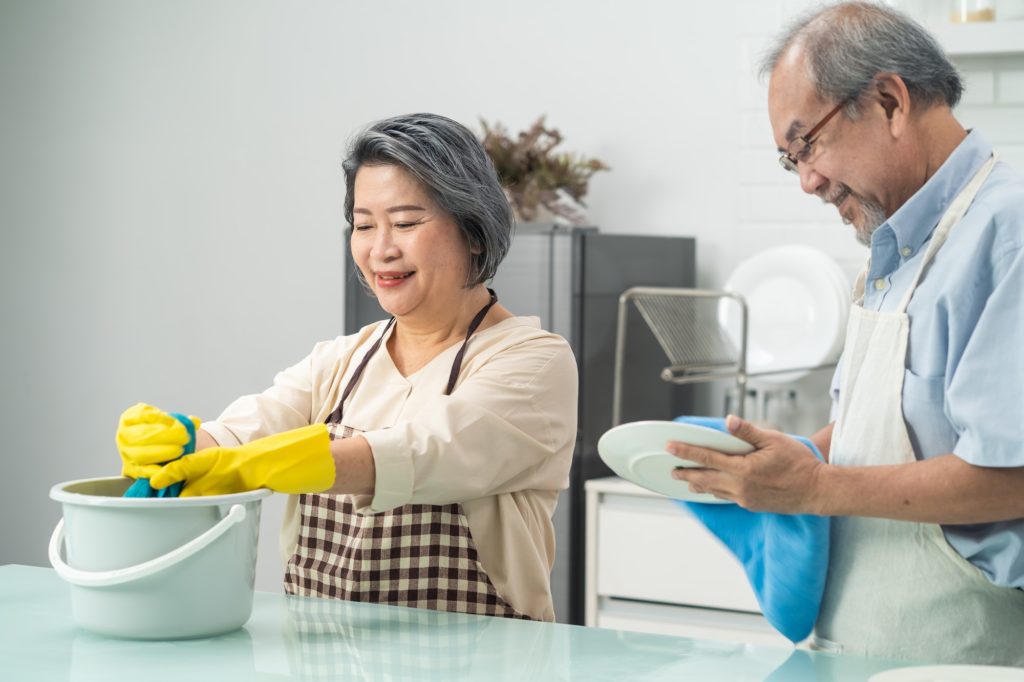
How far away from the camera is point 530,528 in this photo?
158 centimetres

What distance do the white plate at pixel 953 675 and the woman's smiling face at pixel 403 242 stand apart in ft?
2.48

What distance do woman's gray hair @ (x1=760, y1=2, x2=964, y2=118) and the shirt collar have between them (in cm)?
7

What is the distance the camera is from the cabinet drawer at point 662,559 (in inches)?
116

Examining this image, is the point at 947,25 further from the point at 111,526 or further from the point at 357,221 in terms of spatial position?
the point at 111,526

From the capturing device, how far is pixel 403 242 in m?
1.62

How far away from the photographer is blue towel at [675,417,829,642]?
4.67 ft

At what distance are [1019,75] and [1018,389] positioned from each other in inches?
84.6

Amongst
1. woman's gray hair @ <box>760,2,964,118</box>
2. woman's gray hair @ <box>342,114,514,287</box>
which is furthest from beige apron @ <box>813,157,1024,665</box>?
woman's gray hair @ <box>342,114,514,287</box>

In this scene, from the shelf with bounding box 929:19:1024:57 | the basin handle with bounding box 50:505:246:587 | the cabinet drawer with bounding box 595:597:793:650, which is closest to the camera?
the basin handle with bounding box 50:505:246:587

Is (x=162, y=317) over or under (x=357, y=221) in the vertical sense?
under

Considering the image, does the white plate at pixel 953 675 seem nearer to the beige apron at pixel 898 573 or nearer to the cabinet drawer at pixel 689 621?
the beige apron at pixel 898 573

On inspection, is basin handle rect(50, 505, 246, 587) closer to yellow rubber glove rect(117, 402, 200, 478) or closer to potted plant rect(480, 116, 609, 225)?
yellow rubber glove rect(117, 402, 200, 478)

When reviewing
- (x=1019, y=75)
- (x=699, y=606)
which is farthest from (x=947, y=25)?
(x=699, y=606)

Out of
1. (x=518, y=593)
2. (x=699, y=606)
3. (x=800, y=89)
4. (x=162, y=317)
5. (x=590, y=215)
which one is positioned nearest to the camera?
(x=800, y=89)
